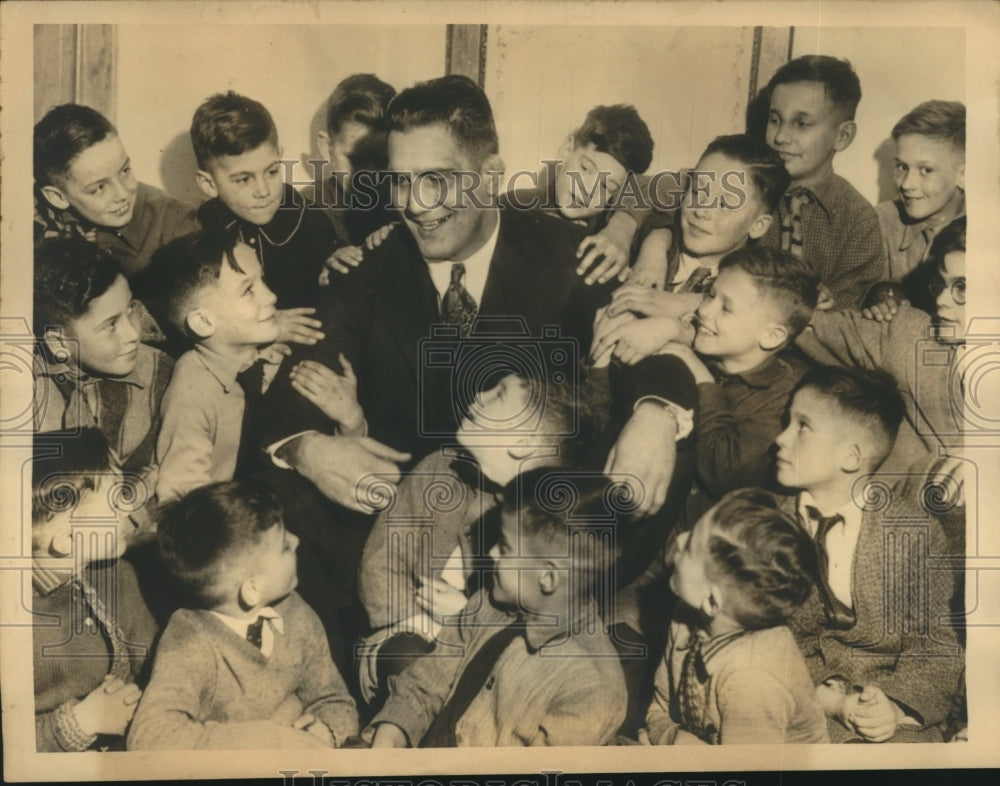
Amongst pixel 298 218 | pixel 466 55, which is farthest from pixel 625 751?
pixel 466 55

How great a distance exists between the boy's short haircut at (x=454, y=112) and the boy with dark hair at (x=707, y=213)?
0.55m

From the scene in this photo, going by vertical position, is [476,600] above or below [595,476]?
below

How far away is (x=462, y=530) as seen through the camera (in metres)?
3.55

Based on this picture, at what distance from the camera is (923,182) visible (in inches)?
142

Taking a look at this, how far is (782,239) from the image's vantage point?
142 inches

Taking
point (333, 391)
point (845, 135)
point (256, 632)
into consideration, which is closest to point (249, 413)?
point (333, 391)

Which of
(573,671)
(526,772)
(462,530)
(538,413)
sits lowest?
(526,772)

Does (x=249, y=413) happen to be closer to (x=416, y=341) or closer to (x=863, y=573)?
(x=416, y=341)

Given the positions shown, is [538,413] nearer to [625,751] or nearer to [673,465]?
[673,465]

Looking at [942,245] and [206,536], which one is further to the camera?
[942,245]

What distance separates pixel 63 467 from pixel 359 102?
137 cm

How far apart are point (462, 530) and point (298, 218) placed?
1033 mm

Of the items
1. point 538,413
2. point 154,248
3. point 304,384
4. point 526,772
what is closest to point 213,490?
point 304,384

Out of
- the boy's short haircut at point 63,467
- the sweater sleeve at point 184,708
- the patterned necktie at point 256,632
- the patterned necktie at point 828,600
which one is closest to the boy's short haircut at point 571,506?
the patterned necktie at point 828,600
